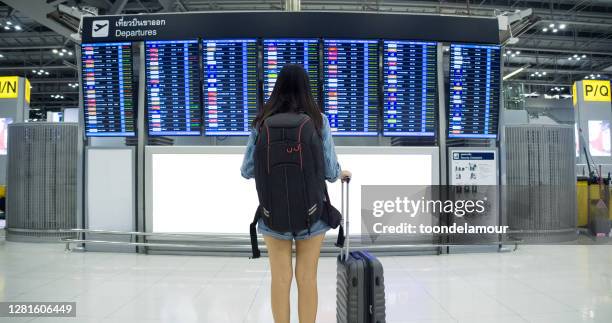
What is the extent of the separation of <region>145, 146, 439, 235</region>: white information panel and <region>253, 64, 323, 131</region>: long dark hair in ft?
9.01

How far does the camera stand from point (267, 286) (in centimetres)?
345

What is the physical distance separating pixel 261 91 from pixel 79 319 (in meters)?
3.05

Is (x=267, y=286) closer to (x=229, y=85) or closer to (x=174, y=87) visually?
(x=229, y=85)

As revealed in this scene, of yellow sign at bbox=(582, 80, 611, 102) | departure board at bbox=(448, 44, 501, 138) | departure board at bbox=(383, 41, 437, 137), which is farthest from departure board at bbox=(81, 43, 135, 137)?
yellow sign at bbox=(582, 80, 611, 102)

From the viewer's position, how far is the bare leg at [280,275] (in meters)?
1.86

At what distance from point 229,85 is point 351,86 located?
152 centimetres

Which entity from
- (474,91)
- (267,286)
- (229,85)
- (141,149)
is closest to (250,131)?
(229,85)

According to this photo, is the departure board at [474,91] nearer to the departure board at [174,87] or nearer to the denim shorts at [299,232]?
the departure board at [174,87]

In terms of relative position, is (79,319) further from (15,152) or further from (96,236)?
(15,152)

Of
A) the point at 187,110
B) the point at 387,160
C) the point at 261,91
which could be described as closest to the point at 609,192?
→ the point at 387,160

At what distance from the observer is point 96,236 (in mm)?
4926

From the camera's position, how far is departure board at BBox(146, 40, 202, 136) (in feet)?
15.4

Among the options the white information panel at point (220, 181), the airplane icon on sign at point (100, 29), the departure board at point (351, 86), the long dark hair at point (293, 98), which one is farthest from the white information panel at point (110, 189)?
the long dark hair at point (293, 98)

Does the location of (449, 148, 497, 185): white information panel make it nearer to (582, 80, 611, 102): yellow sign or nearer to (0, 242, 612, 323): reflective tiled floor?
(0, 242, 612, 323): reflective tiled floor
